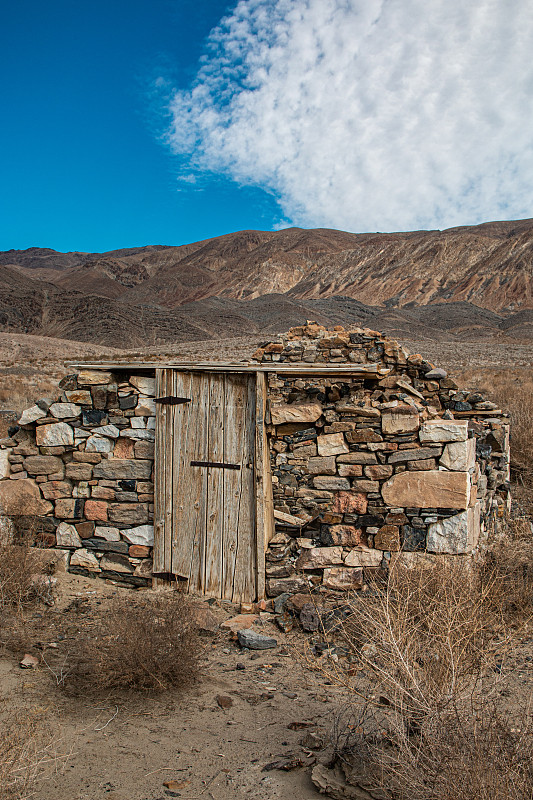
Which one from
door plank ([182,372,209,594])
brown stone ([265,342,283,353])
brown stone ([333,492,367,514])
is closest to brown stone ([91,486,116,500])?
door plank ([182,372,209,594])

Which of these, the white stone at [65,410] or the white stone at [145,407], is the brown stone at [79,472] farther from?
the white stone at [145,407]

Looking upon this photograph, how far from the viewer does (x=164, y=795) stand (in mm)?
2570

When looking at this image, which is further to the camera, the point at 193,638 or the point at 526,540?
the point at 526,540

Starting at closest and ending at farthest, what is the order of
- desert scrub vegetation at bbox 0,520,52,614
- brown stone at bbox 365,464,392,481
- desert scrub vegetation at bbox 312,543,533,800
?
desert scrub vegetation at bbox 312,543,533,800 < desert scrub vegetation at bbox 0,520,52,614 < brown stone at bbox 365,464,392,481

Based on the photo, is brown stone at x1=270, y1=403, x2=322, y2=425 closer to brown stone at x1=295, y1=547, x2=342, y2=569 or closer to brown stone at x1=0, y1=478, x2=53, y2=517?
brown stone at x1=295, y1=547, x2=342, y2=569

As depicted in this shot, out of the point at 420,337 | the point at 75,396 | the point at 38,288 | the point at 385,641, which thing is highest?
the point at 38,288

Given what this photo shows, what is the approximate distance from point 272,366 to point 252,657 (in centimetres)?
→ 260

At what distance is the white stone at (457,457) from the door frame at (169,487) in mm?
1697

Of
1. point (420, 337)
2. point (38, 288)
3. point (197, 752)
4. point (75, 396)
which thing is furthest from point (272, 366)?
point (38, 288)

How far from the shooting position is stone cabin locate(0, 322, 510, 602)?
520 cm

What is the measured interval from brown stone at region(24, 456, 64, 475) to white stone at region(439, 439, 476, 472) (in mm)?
3837

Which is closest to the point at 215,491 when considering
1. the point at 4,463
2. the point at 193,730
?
the point at 4,463

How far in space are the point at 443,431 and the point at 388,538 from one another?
1.13 metres

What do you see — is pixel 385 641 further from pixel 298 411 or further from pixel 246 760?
pixel 298 411
